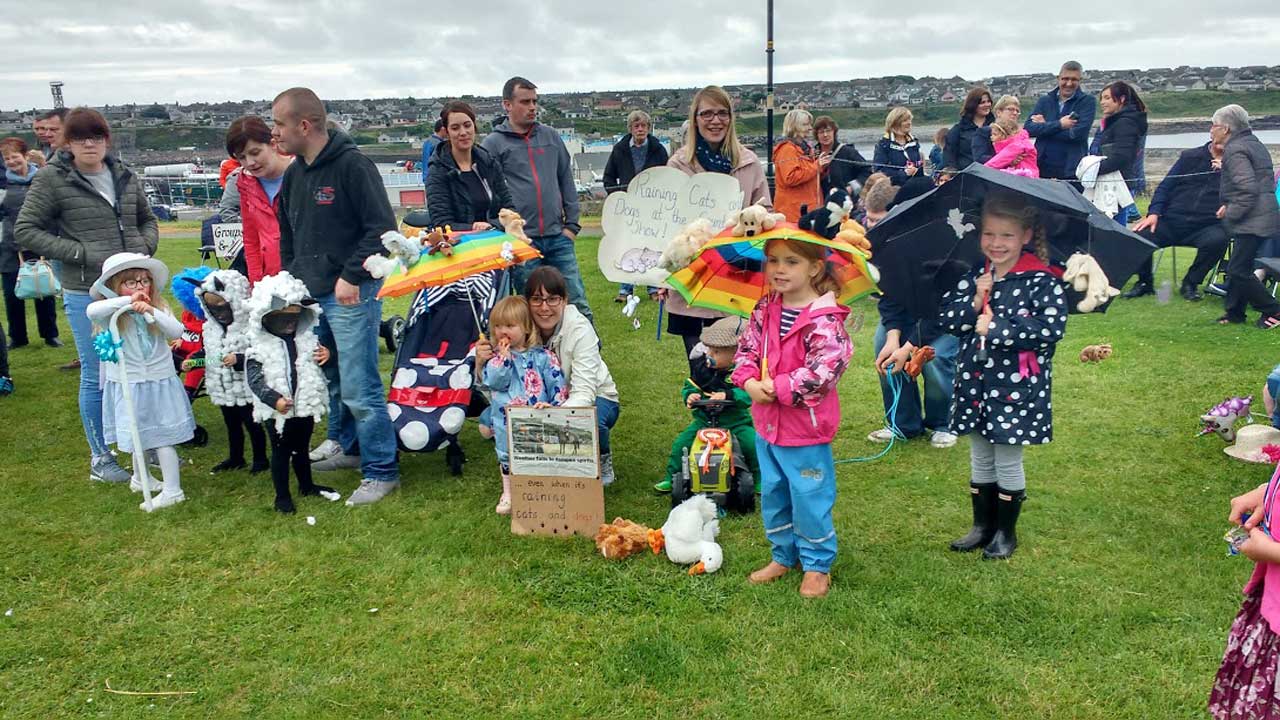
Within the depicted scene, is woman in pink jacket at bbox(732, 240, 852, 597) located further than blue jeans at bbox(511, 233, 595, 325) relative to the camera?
No

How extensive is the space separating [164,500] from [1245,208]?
941 centimetres

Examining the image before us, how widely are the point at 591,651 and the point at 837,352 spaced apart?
1.56m

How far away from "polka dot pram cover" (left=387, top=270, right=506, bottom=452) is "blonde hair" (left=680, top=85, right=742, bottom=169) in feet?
5.18

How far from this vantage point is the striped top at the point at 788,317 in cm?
369

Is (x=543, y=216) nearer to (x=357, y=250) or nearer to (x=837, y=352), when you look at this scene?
(x=357, y=250)

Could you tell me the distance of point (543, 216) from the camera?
6539 mm

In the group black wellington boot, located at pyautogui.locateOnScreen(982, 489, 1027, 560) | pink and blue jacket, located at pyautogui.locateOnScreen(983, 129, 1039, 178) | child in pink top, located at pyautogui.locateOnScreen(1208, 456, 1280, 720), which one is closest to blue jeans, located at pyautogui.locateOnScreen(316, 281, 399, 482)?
black wellington boot, located at pyautogui.locateOnScreen(982, 489, 1027, 560)

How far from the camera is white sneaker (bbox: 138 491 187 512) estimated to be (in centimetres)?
518

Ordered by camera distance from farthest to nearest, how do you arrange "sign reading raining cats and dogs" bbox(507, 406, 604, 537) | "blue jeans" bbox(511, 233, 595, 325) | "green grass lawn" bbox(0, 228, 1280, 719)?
"blue jeans" bbox(511, 233, 595, 325), "sign reading raining cats and dogs" bbox(507, 406, 604, 537), "green grass lawn" bbox(0, 228, 1280, 719)

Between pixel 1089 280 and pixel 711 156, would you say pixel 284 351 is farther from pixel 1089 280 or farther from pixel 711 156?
pixel 1089 280

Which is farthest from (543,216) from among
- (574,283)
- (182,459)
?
(182,459)

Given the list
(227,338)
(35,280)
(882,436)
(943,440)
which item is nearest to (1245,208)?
(943,440)

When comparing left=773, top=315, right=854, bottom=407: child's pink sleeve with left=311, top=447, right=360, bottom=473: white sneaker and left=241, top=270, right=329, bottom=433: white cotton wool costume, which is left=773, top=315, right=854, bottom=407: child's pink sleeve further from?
left=311, top=447, right=360, bottom=473: white sneaker

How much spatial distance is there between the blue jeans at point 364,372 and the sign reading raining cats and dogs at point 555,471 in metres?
1.05
